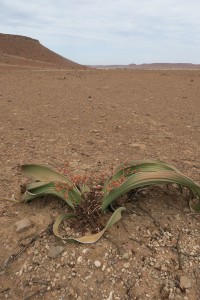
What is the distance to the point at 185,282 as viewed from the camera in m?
1.45

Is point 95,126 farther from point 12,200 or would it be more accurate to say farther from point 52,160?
point 12,200

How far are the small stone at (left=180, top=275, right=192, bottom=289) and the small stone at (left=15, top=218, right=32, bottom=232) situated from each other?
0.83 meters

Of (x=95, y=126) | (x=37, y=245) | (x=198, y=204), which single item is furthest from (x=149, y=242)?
(x=95, y=126)

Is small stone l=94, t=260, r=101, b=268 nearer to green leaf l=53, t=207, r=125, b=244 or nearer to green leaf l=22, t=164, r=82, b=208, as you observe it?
green leaf l=53, t=207, r=125, b=244

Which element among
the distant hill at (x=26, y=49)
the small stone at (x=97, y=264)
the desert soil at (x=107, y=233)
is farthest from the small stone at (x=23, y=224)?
the distant hill at (x=26, y=49)

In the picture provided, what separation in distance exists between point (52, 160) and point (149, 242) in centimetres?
123

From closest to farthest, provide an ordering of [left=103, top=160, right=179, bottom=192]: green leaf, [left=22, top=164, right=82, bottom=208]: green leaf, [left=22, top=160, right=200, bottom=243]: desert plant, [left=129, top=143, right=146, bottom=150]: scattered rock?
[left=22, top=160, right=200, bottom=243]: desert plant, [left=22, top=164, right=82, bottom=208]: green leaf, [left=103, top=160, right=179, bottom=192]: green leaf, [left=129, top=143, right=146, bottom=150]: scattered rock

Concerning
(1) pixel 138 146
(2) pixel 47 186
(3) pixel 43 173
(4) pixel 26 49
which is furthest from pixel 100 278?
(4) pixel 26 49

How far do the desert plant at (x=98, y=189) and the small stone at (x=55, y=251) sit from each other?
0.05 meters

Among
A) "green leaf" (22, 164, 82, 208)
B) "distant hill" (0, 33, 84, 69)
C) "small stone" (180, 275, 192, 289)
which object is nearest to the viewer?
"small stone" (180, 275, 192, 289)

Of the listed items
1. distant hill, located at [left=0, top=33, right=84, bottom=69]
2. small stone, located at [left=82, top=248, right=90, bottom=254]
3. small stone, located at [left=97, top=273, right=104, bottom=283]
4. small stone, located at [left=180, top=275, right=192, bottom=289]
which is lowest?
distant hill, located at [left=0, top=33, right=84, bottom=69]

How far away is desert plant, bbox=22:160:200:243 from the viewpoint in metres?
1.74

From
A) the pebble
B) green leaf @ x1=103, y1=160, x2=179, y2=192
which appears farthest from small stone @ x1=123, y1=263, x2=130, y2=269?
green leaf @ x1=103, y1=160, x2=179, y2=192

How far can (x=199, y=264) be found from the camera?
1.54 meters
